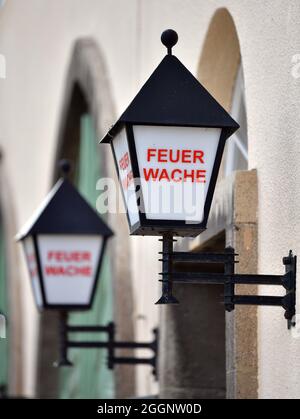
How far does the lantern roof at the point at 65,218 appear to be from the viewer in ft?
23.1

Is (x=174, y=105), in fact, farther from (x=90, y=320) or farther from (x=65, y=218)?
(x=90, y=320)

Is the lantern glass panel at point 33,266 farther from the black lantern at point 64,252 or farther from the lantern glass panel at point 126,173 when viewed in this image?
the lantern glass panel at point 126,173

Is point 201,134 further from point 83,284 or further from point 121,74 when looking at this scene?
point 121,74

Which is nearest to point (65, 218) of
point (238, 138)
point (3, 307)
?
point (238, 138)

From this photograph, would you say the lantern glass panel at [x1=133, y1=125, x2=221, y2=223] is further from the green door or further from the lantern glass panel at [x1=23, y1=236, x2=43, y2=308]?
the green door

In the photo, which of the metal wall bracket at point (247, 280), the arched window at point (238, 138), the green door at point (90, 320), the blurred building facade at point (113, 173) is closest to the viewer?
the metal wall bracket at point (247, 280)

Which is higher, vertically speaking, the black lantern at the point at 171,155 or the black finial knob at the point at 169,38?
the black finial knob at the point at 169,38

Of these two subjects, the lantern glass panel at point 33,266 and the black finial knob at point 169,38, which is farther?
the lantern glass panel at point 33,266

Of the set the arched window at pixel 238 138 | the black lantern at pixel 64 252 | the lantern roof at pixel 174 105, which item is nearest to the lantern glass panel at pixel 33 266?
the black lantern at pixel 64 252

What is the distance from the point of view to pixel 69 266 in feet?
23.1

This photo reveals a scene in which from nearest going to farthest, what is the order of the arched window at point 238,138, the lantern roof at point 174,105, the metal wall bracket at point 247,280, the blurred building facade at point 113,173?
the lantern roof at point 174,105 → the metal wall bracket at point 247,280 → the blurred building facade at point 113,173 → the arched window at point 238,138

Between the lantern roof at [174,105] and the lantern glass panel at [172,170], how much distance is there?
0.03m

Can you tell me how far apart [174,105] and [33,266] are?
2.82 m

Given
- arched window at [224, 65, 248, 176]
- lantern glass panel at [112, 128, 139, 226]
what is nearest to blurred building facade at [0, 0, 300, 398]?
arched window at [224, 65, 248, 176]
